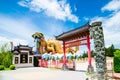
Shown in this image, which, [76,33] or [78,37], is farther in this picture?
[78,37]

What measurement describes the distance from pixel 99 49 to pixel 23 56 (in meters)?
26.9

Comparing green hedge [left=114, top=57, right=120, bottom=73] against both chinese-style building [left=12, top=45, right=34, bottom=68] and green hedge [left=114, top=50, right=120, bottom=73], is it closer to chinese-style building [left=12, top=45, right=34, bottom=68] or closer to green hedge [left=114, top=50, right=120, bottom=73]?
green hedge [left=114, top=50, right=120, bottom=73]

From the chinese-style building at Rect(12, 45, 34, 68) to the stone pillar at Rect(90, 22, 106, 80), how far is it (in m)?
25.7

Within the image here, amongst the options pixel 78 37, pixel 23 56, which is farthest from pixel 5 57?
pixel 78 37

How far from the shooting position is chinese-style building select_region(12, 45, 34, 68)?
109 ft

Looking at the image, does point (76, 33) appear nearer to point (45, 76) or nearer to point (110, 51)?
point (45, 76)

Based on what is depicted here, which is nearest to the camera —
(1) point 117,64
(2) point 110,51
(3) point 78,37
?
(1) point 117,64

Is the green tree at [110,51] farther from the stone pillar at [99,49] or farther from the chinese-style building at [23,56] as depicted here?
the stone pillar at [99,49]

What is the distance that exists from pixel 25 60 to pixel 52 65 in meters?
6.82

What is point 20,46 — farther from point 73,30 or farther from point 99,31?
point 99,31

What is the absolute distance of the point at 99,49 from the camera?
29.3 ft

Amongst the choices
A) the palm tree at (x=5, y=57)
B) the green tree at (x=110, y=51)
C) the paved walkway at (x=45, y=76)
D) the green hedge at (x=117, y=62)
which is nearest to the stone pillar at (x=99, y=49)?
the paved walkway at (x=45, y=76)

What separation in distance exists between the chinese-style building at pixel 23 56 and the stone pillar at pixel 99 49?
25.7 m

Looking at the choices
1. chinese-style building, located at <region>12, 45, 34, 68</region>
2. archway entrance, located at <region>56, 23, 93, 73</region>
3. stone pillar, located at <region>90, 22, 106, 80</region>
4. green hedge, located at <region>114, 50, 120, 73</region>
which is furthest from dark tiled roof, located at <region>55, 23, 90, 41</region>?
chinese-style building, located at <region>12, 45, 34, 68</region>
